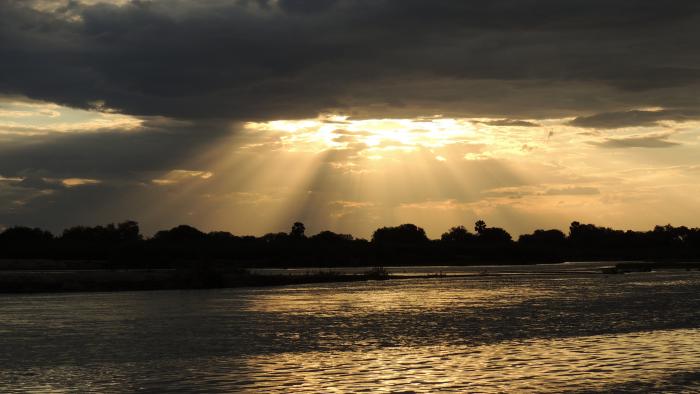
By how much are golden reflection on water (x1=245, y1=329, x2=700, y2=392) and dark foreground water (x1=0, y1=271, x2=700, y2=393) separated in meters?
0.08

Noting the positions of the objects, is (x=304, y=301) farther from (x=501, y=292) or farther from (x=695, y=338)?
(x=695, y=338)

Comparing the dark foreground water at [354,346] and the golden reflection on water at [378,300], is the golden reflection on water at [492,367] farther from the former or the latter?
the golden reflection on water at [378,300]

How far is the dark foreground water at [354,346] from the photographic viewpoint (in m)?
29.5

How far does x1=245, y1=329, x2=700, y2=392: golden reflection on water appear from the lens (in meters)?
28.4

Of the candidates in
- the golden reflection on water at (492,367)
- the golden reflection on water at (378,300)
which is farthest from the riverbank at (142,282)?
the golden reflection on water at (492,367)

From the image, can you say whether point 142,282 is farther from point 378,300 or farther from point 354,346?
point 354,346

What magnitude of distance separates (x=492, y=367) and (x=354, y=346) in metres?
9.45

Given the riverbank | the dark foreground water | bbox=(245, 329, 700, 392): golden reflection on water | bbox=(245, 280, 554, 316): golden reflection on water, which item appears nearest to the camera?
bbox=(245, 329, 700, 392): golden reflection on water

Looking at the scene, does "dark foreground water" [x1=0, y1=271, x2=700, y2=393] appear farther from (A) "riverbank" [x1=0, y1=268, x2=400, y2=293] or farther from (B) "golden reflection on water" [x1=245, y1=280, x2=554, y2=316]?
(A) "riverbank" [x1=0, y1=268, x2=400, y2=293]

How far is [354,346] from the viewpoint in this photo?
40188 millimetres

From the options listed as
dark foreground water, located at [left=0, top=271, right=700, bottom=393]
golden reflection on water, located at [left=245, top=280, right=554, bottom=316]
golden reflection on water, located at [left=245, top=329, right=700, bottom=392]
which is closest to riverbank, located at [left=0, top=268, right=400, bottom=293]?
golden reflection on water, located at [left=245, top=280, right=554, bottom=316]

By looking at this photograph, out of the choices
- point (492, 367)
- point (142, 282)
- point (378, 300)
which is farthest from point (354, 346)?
point (142, 282)

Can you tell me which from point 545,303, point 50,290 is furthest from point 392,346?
point 50,290

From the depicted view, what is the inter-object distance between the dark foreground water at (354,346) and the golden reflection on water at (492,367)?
3.0 inches
